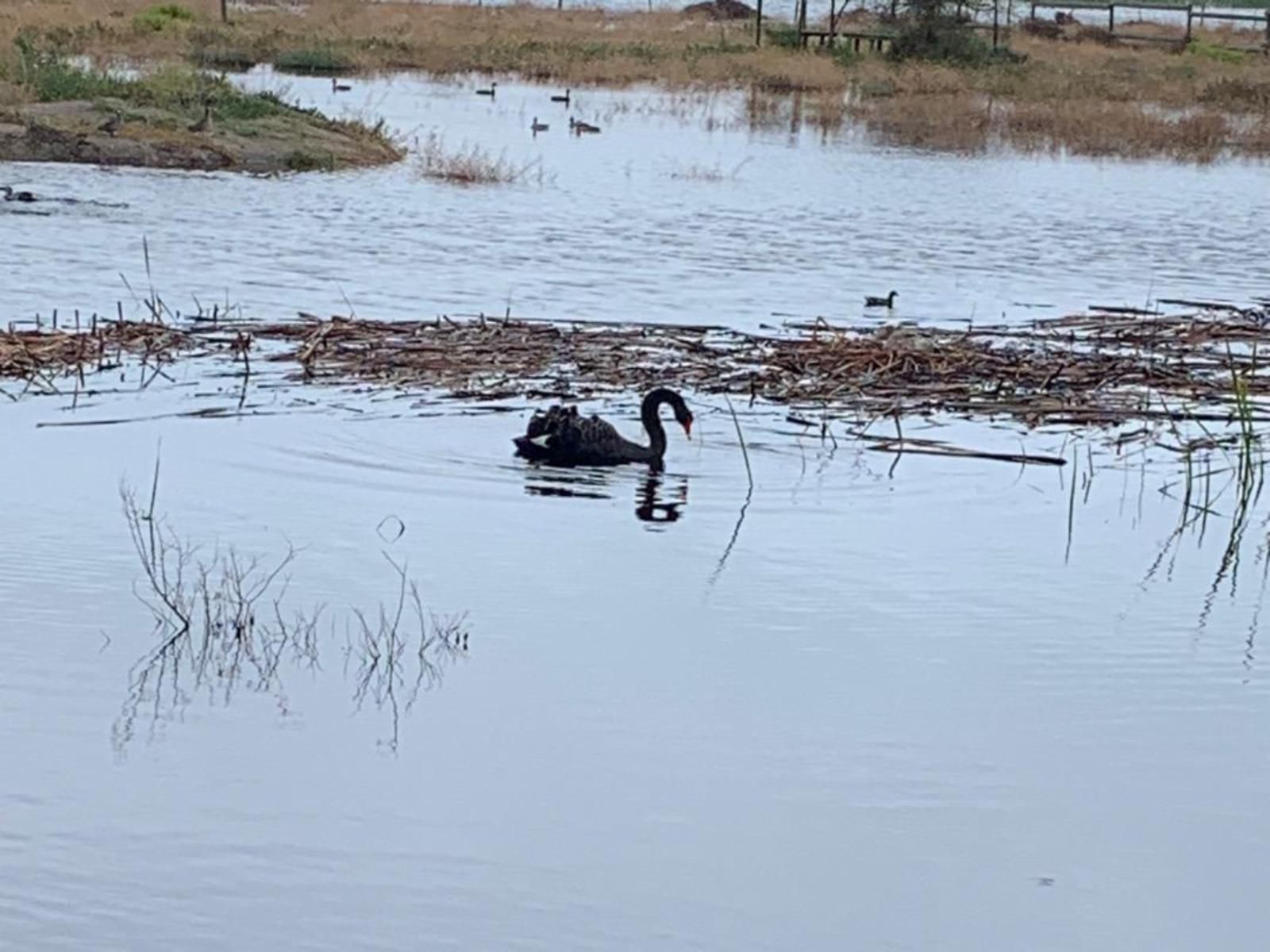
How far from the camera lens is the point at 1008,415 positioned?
13.9 meters

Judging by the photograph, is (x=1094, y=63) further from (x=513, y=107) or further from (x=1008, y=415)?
(x=1008, y=415)

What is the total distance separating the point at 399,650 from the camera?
8.68m

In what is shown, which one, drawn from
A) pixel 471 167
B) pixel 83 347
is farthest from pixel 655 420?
pixel 471 167

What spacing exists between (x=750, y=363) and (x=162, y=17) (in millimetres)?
45986

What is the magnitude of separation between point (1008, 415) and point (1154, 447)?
89 centimetres

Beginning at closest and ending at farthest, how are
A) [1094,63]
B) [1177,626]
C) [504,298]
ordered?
[1177,626]
[504,298]
[1094,63]

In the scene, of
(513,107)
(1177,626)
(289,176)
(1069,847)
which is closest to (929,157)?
(513,107)

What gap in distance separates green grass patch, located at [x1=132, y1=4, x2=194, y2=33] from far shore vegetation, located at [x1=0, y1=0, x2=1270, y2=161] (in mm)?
103

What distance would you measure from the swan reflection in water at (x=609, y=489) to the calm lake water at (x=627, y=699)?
0.13ft

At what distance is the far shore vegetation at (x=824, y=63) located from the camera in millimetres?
44344

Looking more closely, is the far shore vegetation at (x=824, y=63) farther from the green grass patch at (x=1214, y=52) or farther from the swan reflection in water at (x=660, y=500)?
the swan reflection in water at (x=660, y=500)

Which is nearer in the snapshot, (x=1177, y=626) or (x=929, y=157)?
(x=1177, y=626)

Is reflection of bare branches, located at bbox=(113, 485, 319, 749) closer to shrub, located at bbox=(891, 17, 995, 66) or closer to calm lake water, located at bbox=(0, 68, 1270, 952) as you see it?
calm lake water, located at bbox=(0, 68, 1270, 952)

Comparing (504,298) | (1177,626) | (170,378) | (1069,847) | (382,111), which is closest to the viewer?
(1069,847)
